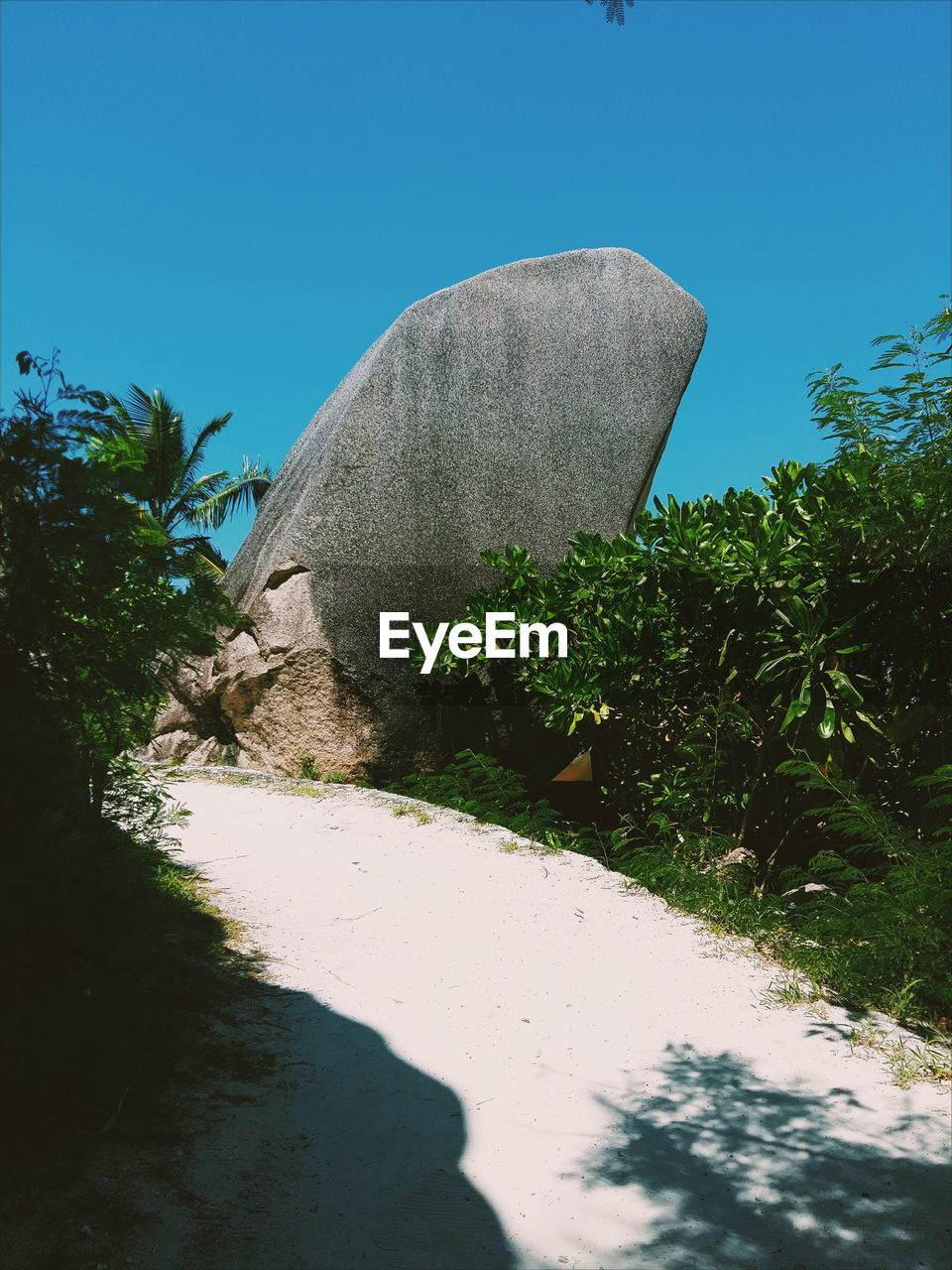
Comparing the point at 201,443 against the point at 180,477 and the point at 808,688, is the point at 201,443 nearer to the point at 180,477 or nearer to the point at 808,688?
the point at 180,477

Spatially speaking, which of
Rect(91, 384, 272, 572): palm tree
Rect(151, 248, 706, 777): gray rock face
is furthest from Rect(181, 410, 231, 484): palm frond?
Rect(151, 248, 706, 777): gray rock face

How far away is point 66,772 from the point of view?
10.5ft

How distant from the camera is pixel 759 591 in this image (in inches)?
223

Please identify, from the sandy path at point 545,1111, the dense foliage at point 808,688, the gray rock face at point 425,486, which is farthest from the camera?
the gray rock face at point 425,486

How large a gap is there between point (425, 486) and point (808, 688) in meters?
4.81

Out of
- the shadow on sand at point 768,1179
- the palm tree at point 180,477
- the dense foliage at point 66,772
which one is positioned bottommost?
the shadow on sand at point 768,1179

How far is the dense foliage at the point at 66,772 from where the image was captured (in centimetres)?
302

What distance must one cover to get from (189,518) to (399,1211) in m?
22.1

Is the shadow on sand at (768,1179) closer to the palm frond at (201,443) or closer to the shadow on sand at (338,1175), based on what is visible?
the shadow on sand at (338,1175)

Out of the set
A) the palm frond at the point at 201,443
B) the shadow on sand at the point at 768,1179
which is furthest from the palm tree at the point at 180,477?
the shadow on sand at the point at 768,1179

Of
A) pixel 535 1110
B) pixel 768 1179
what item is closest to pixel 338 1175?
pixel 535 1110

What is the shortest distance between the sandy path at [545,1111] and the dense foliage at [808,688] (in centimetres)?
58

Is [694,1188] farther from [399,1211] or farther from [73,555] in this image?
[73,555]

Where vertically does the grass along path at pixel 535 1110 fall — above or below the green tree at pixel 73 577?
below
